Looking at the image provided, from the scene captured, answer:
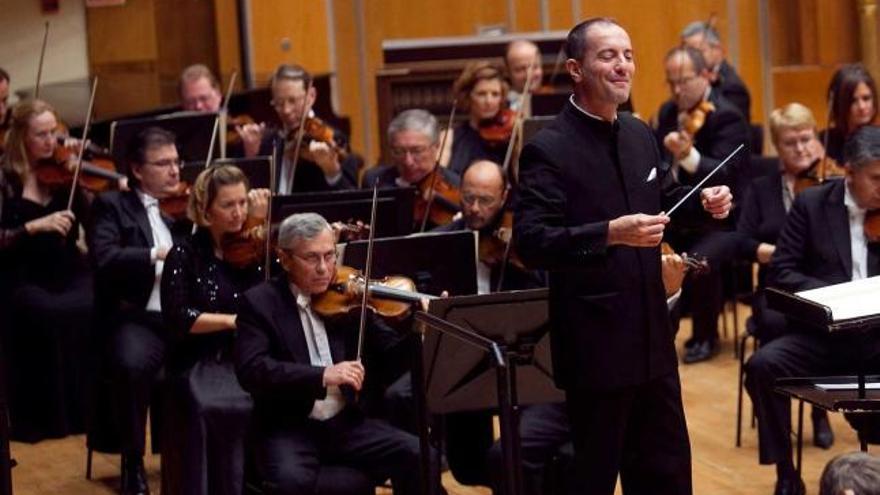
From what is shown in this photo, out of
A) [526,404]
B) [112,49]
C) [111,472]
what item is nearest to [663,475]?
[526,404]

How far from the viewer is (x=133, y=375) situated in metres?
5.20

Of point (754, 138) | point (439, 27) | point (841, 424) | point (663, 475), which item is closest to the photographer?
point (663, 475)

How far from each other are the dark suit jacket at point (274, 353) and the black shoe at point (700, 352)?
2.58 meters

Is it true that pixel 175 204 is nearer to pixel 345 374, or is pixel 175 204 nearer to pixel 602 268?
pixel 345 374

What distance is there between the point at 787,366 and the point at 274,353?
5.22 ft

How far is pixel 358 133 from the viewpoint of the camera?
10250 millimetres

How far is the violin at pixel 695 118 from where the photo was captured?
6.51 meters

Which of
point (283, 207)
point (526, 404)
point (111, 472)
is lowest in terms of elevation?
point (111, 472)

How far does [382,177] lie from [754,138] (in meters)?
2.32

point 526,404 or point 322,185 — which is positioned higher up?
point 322,185

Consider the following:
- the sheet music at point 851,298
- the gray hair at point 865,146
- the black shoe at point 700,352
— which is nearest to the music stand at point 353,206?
the gray hair at point 865,146

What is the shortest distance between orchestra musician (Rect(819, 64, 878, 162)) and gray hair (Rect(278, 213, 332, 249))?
2444 mm

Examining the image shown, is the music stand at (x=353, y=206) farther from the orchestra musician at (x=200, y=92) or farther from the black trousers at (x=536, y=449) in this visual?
the orchestra musician at (x=200, y=92)

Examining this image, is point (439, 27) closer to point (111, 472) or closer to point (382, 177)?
point (382, 177)
